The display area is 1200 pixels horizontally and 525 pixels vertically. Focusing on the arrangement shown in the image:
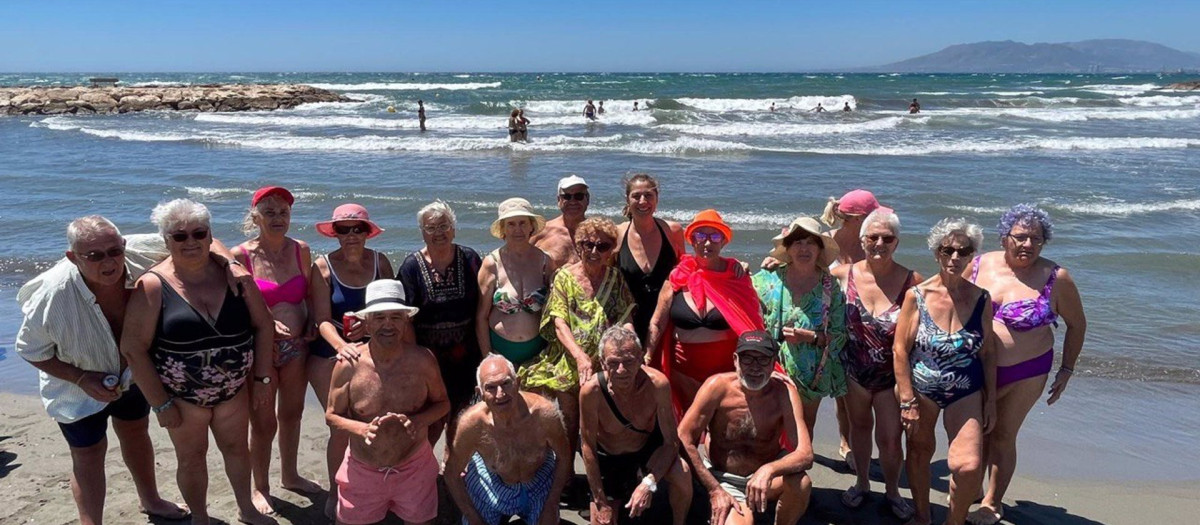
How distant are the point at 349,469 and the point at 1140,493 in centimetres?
485

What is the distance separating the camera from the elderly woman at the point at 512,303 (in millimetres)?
4648

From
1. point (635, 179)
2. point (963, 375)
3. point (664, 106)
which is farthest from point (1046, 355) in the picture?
point (664, 106)

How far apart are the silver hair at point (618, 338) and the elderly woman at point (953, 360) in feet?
4.81

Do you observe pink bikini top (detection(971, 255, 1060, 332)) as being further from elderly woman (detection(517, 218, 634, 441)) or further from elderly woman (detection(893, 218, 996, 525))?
elderly woman (detection(517, 218, 634, 441))

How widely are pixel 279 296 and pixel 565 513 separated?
2.10 m

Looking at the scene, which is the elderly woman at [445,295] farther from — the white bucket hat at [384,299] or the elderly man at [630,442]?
the elderly man at [630,442]

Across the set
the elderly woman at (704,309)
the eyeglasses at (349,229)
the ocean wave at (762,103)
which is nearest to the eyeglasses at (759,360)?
the elderly woman at (704,309)

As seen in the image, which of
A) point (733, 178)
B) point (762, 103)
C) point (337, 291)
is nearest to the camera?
point (337, 291)

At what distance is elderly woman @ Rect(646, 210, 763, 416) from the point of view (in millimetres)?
4449

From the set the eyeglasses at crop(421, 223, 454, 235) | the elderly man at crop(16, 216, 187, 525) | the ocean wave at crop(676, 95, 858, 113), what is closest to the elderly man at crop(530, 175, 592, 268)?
the eyeglasses at crop(421, 223, 454, 235)

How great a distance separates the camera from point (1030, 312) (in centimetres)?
425

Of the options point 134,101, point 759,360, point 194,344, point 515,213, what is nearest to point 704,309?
point 759,360

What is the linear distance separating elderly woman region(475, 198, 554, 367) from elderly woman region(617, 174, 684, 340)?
1.83 feet

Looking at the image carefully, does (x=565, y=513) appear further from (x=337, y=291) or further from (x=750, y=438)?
(x=337, y=291)
